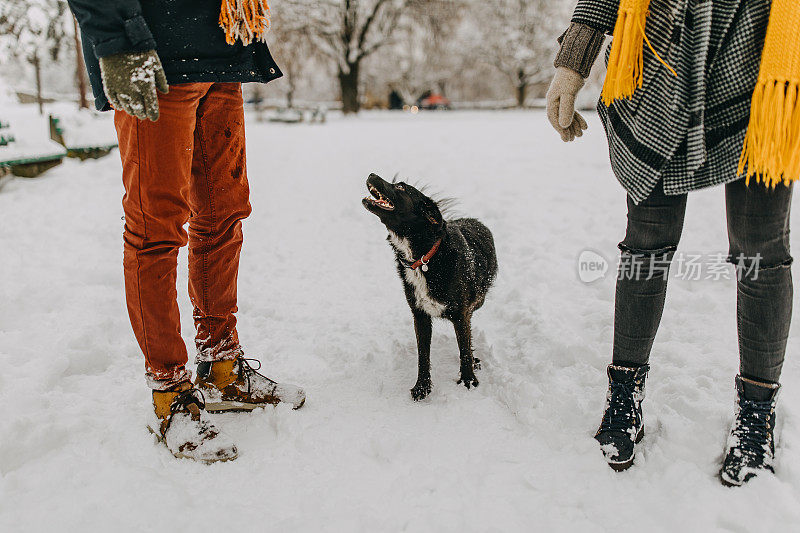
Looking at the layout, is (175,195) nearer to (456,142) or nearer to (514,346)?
(514,346)

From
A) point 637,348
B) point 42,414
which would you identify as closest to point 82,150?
point 42,414

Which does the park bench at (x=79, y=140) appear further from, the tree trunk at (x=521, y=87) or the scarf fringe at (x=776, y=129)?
the tree trunk at (x=521, y=87)

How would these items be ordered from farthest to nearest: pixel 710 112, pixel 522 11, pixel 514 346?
pixel 522 11 → pixel 514 346 → pixel 710 112

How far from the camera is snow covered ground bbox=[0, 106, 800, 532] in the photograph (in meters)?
1.59

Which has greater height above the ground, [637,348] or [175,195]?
[175,195]

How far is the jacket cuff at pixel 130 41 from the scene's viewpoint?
58.6 inches

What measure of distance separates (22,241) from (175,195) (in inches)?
131

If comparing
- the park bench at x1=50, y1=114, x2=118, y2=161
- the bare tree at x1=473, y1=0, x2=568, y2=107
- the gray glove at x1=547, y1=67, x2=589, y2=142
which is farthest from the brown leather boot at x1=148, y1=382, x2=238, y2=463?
the bare tree at x1=473, y1=0, x2=568, y2=107

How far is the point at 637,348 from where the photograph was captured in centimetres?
176

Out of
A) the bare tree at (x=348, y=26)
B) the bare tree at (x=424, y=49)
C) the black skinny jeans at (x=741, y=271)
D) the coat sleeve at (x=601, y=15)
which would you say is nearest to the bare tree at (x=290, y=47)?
the bare tree at (x=348, y=26)

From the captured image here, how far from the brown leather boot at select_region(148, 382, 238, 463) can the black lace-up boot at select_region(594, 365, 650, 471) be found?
4.33ft

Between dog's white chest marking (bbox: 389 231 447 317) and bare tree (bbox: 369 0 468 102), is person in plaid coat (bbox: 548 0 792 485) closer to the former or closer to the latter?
dog's white chest marking (bbox: 389 231 447 317)

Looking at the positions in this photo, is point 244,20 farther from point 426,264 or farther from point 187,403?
point 187,403

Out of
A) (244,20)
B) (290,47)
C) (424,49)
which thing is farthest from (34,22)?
(244,20)
